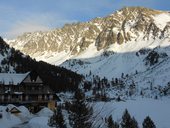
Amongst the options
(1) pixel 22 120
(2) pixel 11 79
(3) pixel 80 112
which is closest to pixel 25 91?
(2) pixel 11 79

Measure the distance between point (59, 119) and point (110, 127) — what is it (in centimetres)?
988

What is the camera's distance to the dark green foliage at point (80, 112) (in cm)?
2703

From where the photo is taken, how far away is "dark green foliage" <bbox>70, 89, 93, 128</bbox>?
27.0 metres

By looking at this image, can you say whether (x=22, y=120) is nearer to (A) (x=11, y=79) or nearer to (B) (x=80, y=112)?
(A) (x=11, y=79)

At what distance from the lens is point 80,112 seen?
2761 centimetres

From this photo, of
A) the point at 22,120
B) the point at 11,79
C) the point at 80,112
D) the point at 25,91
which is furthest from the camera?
the point at 11,79

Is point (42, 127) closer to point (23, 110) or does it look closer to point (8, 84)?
point (23, 110)

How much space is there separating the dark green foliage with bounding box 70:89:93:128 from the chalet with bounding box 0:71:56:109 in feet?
262

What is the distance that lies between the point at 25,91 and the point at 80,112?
268 ft

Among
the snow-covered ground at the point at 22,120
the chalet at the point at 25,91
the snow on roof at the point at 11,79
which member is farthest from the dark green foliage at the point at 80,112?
the snow on roof at the point at 11,79

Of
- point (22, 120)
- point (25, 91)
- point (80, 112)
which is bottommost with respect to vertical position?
point (22, 120)

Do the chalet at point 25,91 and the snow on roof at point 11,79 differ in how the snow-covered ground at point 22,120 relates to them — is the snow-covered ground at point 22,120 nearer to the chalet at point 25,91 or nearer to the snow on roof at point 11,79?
the chalet at point 25,91

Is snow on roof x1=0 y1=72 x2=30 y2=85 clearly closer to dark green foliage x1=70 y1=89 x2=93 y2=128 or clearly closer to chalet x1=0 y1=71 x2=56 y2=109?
chalet x1=0 y1=71 x2=56 y2=109

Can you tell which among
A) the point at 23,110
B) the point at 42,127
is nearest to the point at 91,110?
the point at 42,127
